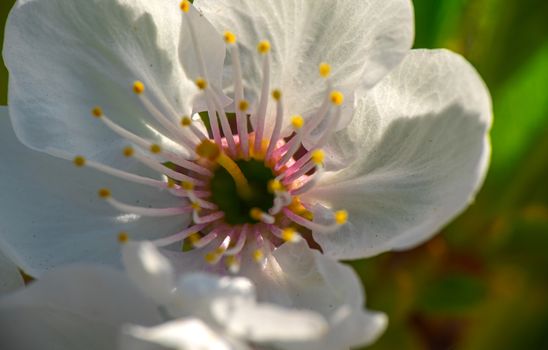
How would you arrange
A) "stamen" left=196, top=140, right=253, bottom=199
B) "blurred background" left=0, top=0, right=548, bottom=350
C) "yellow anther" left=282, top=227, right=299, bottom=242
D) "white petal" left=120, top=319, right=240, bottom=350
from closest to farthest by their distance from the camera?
1. "white petal" left=120, top=319, right=240, bottom=350
2. "yellow anther" left=282, top=227, right=299, bottom=242
3. "stamen" left=196, top=140, right=253, bottom=199
4. "blurred background" left=0, top=0, right=548, bottom=350

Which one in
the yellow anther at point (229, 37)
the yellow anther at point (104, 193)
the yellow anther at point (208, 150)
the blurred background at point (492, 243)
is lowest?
the blurred background at point (492, 243)

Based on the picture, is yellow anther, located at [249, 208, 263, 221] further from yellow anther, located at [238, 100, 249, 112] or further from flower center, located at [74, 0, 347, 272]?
yellow anther, located at [238, 100, 249, 112]

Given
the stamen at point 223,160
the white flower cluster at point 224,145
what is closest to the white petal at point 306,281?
the white flower cluster at point 224,145

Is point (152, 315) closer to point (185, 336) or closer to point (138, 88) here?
point (185, 336)

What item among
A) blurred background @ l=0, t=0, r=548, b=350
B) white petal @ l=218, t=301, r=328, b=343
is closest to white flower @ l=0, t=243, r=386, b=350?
white petal @ l=218, t=301, r=328, b=343

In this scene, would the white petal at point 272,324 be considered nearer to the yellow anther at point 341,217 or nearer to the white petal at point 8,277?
the yellow anther at point 341,217

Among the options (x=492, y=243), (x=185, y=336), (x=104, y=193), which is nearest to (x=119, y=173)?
(x=104, y=193)

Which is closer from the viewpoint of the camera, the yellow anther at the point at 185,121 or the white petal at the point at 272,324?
the white petal at the point at 272,324
